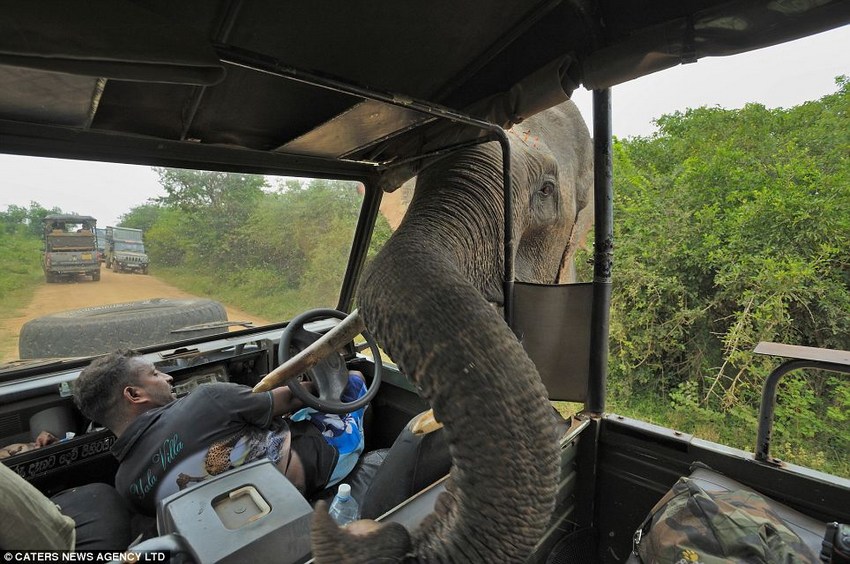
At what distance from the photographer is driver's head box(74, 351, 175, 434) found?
257 centimetres

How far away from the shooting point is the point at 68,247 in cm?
263

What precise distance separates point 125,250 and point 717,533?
339 centimetres

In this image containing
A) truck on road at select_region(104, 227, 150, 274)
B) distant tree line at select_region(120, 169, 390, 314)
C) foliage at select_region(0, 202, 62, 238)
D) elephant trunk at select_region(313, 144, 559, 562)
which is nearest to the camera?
elephant trunk at select_region(313, 144, 559, 562)

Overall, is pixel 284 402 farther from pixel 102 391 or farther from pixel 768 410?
pixel 768 410

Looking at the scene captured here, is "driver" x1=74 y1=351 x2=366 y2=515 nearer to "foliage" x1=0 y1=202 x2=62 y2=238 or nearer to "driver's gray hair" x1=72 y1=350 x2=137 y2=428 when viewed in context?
"driver's gray hair" x1=72 y1=350 x2=137 y2=428

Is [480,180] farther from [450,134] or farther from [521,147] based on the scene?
[521,147]

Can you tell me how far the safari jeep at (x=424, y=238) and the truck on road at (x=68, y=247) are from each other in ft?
1.25

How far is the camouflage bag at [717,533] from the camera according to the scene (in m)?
1.40

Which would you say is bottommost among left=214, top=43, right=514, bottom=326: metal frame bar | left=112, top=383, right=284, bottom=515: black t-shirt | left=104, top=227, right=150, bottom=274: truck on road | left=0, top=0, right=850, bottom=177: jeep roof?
left=112, top=383, right=284, bottom=515: black t-shirt

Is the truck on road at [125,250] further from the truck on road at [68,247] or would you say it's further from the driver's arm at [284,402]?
the driver's arm at [284,402]

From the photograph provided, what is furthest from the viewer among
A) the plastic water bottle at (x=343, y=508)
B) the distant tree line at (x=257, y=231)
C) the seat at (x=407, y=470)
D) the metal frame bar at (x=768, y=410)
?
the distant tree line at (x=257, y=231)

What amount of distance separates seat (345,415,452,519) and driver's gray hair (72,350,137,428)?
5.22 ft

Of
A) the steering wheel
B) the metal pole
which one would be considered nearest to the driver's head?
the steering wheel

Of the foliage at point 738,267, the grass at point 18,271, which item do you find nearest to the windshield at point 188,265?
the grass at point 18,271
